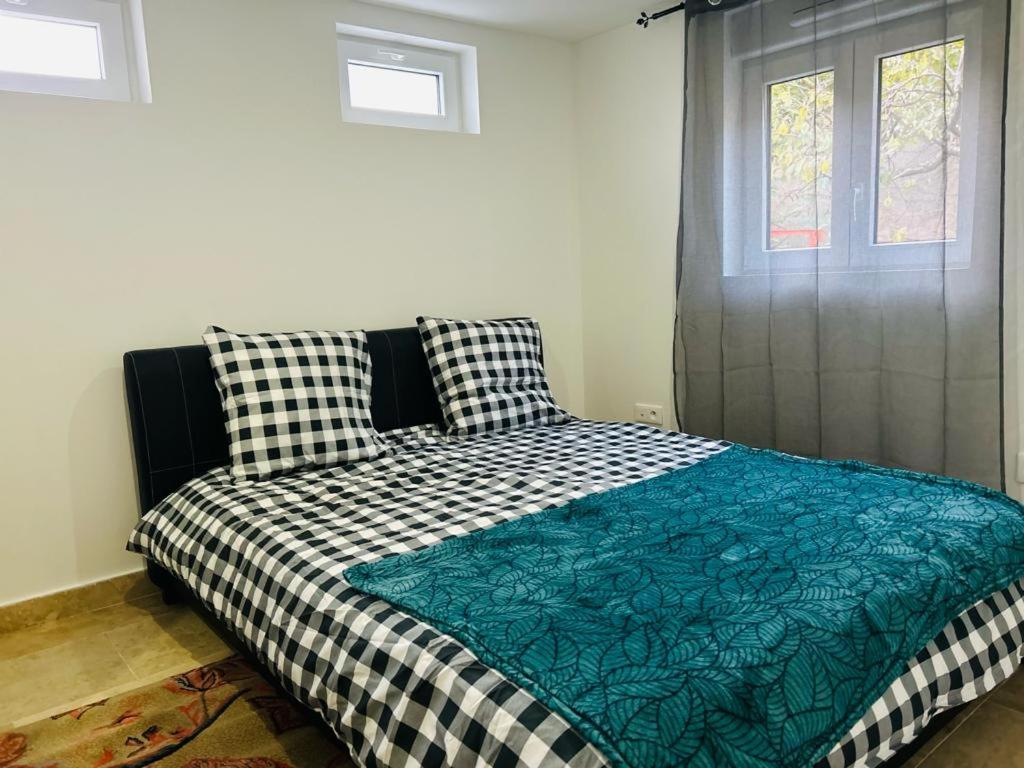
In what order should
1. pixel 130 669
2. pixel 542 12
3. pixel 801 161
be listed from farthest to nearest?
pixel 542 12
pixel 801 161
pixel 130 669

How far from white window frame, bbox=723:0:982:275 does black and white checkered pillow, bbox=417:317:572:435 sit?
0.89m

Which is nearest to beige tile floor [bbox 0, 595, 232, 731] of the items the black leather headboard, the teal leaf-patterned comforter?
the black leather headboard

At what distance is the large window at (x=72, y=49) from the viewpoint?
2488 mm

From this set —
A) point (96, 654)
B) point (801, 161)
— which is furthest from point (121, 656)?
point (801, 161)

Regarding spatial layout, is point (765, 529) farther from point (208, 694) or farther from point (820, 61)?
point (820, 61)

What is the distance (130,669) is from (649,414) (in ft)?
7.50

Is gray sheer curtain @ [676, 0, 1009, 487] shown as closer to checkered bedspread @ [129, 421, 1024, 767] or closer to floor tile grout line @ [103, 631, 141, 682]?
checkered bedspread @ [129, 421, 1024, 767]

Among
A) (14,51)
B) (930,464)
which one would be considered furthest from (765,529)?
(14,51)

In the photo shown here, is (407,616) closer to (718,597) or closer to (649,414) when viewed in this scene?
(718,597)

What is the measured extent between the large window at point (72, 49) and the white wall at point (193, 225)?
111 millimetres

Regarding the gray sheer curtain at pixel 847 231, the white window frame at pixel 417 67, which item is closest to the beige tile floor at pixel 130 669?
the gray sheer curtain at pixel 847 231

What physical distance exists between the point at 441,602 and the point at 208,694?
1.01 meters

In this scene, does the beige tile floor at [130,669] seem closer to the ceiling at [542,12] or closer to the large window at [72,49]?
the large window at [72,49]

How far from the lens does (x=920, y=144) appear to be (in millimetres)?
2516
